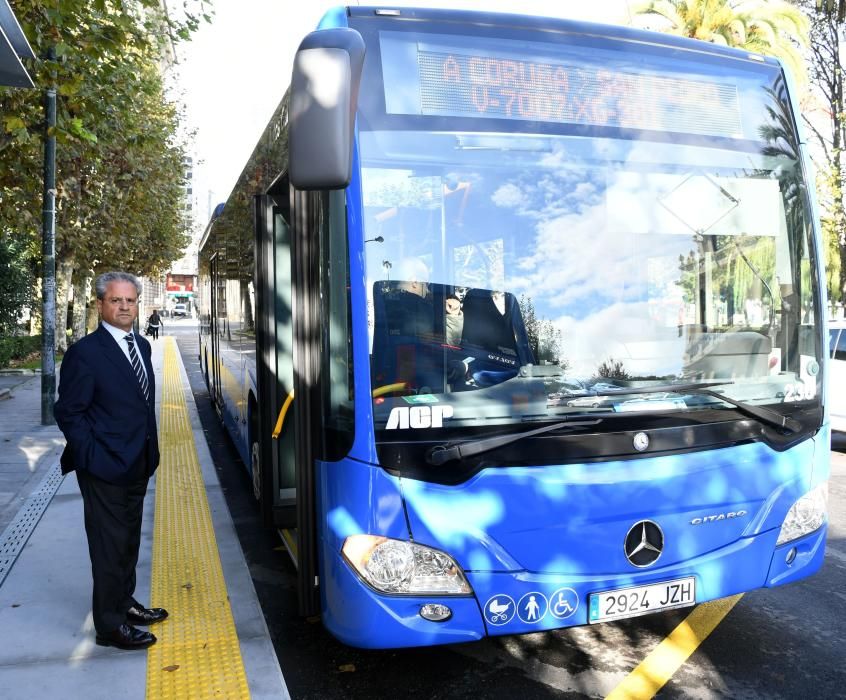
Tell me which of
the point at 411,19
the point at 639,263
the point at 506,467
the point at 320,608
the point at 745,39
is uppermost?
the point at 745,39

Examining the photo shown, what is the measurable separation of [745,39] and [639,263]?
19.9m

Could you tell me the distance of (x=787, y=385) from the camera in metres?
3.67

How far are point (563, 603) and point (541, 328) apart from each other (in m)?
1.10

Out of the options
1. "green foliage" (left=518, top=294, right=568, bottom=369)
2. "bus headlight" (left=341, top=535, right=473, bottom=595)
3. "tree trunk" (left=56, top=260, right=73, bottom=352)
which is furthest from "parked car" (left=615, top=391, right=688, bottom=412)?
"tree trunk" (left=56, top=260, right=73, bottom=352)

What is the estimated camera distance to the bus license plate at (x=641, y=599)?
3.24 m

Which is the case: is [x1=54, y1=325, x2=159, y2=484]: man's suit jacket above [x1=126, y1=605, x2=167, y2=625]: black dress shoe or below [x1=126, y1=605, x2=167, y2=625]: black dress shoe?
above

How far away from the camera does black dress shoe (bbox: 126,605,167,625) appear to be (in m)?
4.23

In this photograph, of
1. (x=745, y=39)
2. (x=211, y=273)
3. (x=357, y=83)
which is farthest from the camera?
(x=745, y=39)

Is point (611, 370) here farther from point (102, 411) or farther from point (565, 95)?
point (102, 411)

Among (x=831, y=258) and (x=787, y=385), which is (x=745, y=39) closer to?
(x=831, y=258)

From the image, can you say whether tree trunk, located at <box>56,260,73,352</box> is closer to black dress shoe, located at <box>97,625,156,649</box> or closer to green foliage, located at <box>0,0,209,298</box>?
green foliage, located at <box>0,0,209,298</box>

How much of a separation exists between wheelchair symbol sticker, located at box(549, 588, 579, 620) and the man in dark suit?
198 cm

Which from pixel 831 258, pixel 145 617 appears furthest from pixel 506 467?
pixel 831 258

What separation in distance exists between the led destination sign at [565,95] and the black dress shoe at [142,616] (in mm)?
2919
